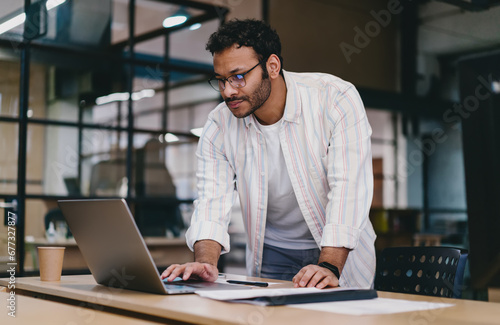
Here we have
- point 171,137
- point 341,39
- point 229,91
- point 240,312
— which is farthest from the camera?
point 341,39

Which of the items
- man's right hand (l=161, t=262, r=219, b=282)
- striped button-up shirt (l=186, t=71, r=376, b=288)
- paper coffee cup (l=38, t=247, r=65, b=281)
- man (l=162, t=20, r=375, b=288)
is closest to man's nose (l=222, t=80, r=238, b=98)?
man (l=162, t=20, r=375, b=288)

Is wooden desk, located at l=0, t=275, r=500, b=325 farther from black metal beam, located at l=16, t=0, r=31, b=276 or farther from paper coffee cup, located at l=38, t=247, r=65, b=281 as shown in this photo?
black metal beam, located at l=16, t=0, r=31, b=276

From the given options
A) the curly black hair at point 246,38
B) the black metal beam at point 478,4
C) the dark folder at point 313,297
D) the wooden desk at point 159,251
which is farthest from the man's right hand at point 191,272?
the wooden desk at point 159,251

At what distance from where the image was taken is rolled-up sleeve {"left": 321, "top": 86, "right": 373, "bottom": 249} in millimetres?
1748

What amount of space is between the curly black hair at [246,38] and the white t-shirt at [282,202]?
0.85 ft

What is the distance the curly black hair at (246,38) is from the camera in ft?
6.08

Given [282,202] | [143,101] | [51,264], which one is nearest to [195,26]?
[143,101]

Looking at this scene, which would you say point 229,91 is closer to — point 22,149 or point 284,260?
point 284,260

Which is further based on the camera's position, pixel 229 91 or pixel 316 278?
pixel 229 91

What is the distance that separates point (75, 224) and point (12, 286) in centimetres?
30

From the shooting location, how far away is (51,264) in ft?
5.67

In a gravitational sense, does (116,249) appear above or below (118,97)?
below

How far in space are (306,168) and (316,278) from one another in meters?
0.59

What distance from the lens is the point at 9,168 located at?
155 inches
